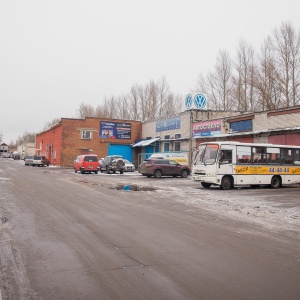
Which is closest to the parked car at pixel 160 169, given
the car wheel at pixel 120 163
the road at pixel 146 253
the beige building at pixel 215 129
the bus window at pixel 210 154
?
the car wheel at pixel 120 163

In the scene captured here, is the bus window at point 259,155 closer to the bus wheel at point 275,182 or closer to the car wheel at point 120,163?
the bus wheel at point 275,182

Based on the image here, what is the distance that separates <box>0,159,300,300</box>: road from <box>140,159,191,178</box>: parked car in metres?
17.7

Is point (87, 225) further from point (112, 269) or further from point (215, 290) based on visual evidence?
point (215, 290)

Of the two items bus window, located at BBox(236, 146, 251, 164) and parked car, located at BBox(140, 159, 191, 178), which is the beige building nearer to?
parked car, located at BBox(140, 159, 191, 178)

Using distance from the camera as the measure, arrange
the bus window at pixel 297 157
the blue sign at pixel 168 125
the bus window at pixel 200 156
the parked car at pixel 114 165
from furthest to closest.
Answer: the blue sign at pixel 168 125, the parked car at pixel 114 165, the bus window at pixel 297 157, the bus window at pixel 200 156

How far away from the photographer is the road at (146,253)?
14.3ft

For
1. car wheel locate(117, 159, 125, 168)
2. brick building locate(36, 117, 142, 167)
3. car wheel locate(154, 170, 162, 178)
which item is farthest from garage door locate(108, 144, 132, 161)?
car wheel locate(154, 170, 162, 178)

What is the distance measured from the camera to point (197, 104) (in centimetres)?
3881

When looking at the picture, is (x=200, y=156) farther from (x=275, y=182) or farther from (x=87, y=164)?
(x=87, y=164)

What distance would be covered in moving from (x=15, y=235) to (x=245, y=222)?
580cm

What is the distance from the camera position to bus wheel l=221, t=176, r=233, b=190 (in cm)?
1897

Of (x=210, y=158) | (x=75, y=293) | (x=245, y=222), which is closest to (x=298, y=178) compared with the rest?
(x=210, y=158)

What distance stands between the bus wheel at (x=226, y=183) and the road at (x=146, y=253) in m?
7.95

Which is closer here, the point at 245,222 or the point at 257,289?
the point at 257,289
